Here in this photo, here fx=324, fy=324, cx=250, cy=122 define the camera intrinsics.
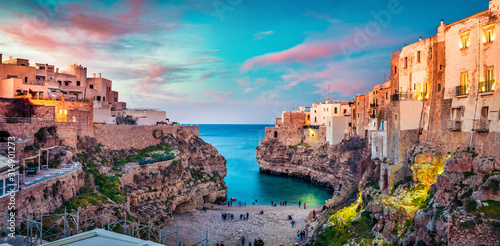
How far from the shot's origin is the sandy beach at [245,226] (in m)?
30.4

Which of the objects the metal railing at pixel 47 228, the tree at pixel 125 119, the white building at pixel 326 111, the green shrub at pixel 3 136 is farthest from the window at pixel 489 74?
the white building at pixel 326 111

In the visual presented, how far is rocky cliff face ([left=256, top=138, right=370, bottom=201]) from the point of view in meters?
48.9

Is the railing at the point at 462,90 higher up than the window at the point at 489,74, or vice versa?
the window at the point at 489,74

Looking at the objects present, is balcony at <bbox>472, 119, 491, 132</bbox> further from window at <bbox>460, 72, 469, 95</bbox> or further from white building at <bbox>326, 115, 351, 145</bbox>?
white building at <bbox>326, 115, 351, 145</bbox>

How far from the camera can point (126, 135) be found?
3775 cm

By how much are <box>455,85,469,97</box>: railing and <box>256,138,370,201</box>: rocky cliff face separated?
618 inches

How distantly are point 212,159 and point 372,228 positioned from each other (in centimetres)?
3031

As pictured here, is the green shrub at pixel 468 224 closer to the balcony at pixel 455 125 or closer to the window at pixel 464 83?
the balcony at pixel 455 125

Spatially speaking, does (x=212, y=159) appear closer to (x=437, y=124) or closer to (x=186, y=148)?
(x=186, y=148)

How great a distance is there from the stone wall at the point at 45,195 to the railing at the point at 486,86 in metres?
26.2

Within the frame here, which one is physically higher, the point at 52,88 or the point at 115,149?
the point at 52,88

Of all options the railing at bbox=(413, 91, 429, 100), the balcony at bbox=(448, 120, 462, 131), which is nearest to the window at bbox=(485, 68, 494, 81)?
the balcony at bbox=(448, 120, 462, 131)

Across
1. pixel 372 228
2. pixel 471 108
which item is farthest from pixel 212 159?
pixel 471 108

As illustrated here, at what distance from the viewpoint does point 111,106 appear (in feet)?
158
